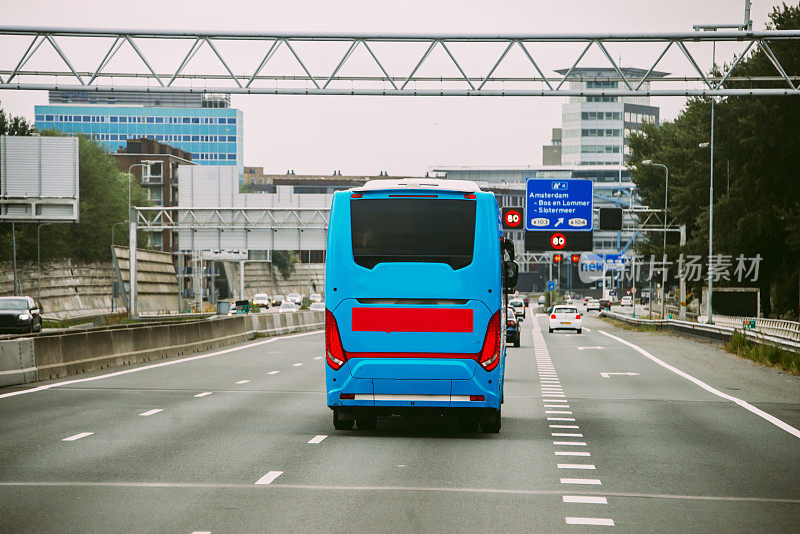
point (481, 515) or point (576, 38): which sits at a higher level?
A: point (576, 38)

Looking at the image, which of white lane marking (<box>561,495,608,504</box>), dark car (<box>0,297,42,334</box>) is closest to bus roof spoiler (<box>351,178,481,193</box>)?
white lane marking (<box>561,495,608,504</box>)

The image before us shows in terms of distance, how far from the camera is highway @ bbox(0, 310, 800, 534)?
9109 mm

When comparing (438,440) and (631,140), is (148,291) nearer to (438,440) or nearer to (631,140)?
(631,140)

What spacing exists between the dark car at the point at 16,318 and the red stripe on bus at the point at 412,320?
32.9m

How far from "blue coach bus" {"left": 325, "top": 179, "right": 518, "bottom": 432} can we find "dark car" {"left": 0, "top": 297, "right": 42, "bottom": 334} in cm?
3252

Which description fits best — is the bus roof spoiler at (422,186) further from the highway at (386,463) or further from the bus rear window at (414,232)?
the highway at (386,463)

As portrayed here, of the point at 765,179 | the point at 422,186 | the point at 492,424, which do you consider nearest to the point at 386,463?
the point at 492,424

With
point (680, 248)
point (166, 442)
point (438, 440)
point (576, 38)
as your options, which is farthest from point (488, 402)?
point (680, 248)

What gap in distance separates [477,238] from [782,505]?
586 cm

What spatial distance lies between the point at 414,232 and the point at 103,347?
47.3 feet

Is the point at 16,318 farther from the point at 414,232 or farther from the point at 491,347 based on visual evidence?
the point at 491,347

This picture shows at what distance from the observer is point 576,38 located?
28828mm

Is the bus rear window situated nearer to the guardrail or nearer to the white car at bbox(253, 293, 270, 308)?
the guardrail

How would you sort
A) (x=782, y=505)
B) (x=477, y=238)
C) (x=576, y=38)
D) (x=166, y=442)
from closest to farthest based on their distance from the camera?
(x=782, y=505)
(x=166, y=442)
(x=477, y=238)
(x=576, y=38)
